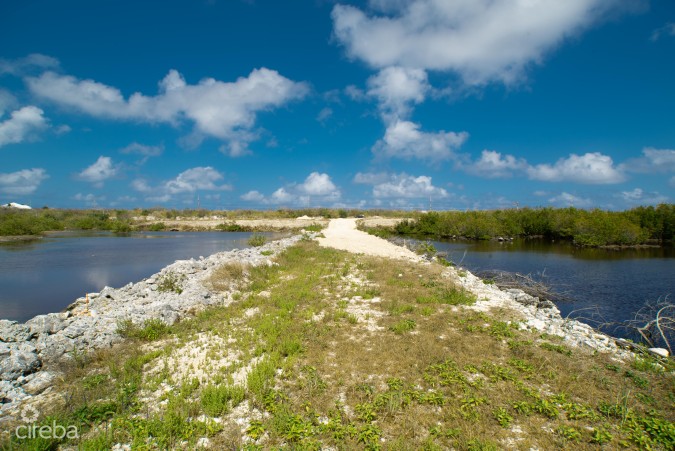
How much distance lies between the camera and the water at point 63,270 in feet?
51.1

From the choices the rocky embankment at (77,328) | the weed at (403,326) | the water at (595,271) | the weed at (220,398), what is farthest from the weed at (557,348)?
the rocky embankment at (77,328)

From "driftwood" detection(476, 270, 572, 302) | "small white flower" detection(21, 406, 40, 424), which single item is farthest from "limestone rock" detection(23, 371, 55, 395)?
"driftwood" detection(476, 270, 572, 302)

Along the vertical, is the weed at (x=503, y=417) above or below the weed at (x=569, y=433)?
above

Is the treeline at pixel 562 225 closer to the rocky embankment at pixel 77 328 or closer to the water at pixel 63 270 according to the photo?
the water at pixel 63 270

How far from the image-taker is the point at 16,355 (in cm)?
667

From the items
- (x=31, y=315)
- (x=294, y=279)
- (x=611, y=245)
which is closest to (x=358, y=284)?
(x=294, y=279)

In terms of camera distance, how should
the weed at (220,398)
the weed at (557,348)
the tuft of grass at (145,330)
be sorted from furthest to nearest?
the tuft of grass at (145,330), the weed at (557,348), the weed at (220,398)

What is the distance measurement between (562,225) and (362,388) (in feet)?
138

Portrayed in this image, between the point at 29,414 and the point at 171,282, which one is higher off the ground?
the point at 171,282

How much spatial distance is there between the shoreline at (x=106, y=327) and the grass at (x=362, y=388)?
1.71ft

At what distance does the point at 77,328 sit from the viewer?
816cm

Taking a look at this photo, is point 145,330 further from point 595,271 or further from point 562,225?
point 562,225

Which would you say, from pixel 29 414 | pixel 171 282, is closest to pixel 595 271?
pixel 171 282

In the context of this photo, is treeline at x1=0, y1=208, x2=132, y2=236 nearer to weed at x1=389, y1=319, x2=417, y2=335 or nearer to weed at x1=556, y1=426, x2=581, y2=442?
weed at x1=389, y1=319, x2=417, y2=335
